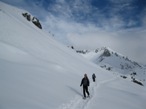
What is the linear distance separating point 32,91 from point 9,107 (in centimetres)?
344

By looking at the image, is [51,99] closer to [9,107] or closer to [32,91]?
[32,91]

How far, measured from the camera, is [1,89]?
9.14 meters

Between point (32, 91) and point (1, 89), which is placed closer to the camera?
point (1, 89)

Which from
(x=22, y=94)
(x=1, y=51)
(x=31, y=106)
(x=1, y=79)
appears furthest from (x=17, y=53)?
(x=31, y=106)

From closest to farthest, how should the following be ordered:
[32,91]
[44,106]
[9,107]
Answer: [9,107]
[44,106]
[32,91]

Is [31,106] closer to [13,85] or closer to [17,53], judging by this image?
[13,85]

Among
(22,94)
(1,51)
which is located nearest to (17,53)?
(1,51)

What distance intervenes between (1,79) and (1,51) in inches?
379

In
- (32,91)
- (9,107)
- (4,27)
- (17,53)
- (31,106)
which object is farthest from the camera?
(4,27)

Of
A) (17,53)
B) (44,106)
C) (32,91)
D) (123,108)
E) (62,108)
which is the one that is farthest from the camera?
(17,53)

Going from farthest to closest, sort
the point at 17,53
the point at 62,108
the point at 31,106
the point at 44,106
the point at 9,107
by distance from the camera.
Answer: the point at 17,53 → the point at 62,108 → the point at 44,106 → the point at 31,106 → the point at 9,107

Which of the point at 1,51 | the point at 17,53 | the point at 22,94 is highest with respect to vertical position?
the point at 17,53

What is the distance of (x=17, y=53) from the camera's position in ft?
72.2

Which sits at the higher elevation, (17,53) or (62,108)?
(17,53)
